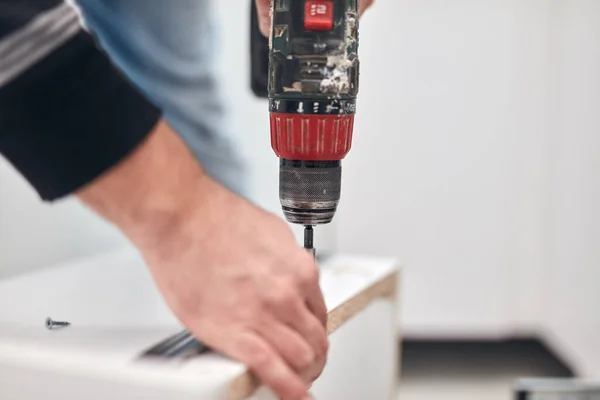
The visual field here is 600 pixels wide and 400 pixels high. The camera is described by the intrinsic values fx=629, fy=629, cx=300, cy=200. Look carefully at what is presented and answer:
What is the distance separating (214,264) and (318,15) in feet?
0.43

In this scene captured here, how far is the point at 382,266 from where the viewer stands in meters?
0.52

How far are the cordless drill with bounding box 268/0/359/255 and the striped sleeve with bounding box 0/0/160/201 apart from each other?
0.24 feet

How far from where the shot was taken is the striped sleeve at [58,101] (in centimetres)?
28

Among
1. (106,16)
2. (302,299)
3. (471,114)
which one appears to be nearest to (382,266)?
(302,299)

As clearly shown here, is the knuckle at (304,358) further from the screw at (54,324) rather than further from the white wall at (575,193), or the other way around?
the white wall at (575,193)

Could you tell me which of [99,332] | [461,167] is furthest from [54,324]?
[461,167]

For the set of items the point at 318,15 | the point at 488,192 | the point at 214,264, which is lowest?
the point at 488,192

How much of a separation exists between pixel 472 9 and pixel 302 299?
2.16 feet

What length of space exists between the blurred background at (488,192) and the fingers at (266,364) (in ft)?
1.62

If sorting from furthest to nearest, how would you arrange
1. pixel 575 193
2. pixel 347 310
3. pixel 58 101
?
1. pixel 575 193
2. pixel 347 310
3. pixel 58 101

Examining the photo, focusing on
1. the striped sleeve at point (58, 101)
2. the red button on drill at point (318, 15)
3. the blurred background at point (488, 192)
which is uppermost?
the red button on drill at point (318, 15)

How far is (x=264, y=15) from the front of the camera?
344 mm

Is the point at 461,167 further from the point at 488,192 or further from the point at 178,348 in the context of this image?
the point at 178,348

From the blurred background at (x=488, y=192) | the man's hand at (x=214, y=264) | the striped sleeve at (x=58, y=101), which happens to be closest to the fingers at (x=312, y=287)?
the man's hand at (x=214, y=264)
